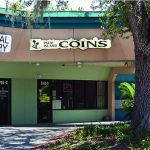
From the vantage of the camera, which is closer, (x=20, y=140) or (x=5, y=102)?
(x=20, y=140)

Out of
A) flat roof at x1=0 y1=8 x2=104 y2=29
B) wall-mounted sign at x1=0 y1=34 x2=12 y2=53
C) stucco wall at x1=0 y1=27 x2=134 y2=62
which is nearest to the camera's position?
wall-mounted sign at x1=0 y1=34 x2=12 y2=53

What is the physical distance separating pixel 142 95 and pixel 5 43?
30.4 feet

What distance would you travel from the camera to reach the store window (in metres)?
27.5

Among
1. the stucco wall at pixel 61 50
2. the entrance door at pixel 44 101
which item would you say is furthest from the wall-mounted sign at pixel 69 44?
the entrance door at pixel 44 101

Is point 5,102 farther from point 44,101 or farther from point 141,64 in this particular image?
point 141,64

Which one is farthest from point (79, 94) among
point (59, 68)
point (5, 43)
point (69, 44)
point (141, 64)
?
point (141, 64)

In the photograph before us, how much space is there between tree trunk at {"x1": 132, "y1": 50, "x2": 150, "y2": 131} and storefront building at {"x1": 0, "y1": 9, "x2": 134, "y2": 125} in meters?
8.25

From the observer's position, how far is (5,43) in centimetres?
2184

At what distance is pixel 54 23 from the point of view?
2292 cm

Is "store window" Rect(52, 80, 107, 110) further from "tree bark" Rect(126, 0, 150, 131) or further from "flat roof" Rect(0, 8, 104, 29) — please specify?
"tree bark" Rect(126, 0, 150, 131)

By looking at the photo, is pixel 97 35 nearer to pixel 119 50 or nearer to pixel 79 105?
pixel 119 50

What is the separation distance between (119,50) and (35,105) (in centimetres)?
620

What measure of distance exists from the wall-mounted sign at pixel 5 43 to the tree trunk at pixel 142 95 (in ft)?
28.7

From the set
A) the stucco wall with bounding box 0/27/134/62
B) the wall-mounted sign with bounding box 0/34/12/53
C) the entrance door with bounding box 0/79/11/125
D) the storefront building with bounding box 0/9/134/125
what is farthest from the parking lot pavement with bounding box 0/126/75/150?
the entrance door with bounding box 0/79/11/125
